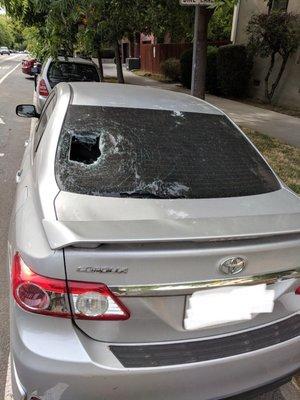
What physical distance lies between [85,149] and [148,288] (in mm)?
1104

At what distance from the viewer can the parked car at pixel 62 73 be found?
9352 millimetres

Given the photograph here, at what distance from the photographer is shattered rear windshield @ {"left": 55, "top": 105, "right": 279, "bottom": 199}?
7.45 feet

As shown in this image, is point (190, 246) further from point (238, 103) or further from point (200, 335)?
point (238, 103)

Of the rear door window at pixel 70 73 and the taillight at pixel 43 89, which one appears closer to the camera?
A: the taillight at pixel 43 89

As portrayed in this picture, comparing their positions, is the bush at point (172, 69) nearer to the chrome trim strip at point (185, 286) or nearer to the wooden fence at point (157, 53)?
the wooden fence at point (157, 53)

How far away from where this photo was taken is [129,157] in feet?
8.21

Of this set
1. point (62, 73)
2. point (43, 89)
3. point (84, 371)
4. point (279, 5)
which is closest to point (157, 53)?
point (279, 5)

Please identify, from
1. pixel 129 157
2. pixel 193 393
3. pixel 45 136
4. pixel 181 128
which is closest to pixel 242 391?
pixel 193 393

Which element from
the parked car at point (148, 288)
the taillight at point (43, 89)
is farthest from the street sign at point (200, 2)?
the taillight at point (43, 89)

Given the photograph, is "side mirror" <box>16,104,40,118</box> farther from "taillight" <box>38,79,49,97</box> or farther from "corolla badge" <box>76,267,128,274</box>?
"taillight" <box>38,79,49,97</box>

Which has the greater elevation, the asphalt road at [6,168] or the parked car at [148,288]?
the parked car at [148,288]

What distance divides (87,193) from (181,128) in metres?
0.98

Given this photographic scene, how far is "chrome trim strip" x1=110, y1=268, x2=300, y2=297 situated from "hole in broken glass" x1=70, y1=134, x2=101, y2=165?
3.09ft

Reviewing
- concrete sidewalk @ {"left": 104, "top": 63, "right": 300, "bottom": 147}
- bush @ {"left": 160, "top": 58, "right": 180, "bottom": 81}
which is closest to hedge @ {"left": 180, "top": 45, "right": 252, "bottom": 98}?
concrete sidewalk @ {"left": 104, "top": 63, "right": 300, "bottom": 147}
